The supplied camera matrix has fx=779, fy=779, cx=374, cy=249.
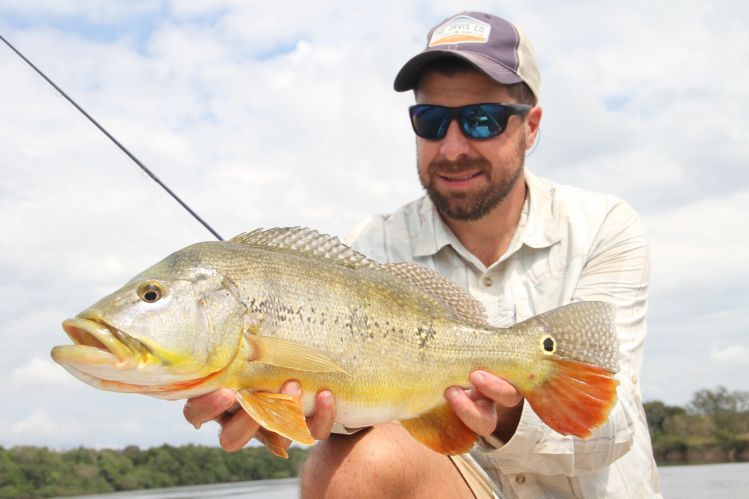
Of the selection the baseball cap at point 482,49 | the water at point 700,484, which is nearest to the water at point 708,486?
the water at point 700,484

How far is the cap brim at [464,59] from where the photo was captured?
19.6ft

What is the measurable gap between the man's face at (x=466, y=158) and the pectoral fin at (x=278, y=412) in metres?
2.94

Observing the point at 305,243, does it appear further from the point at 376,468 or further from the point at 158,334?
the point at 376,468

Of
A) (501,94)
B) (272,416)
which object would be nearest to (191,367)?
(272,416)

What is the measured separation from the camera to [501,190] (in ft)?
19.9

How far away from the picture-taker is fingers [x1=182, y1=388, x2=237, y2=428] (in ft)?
11.4

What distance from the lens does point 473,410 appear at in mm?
3922

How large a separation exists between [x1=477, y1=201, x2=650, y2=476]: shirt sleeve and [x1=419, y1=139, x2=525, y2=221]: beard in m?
0.81

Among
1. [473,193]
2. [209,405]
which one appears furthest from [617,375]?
[209,405]

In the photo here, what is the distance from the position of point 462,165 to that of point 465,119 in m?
0.36

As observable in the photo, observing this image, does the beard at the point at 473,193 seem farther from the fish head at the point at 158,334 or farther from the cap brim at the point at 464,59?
the fish head at the point at 158,334

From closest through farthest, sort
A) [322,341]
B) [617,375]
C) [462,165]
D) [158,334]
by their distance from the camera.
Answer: [158,334] → [322,341] → [617,375] → [462,165]

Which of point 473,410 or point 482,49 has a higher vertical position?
point 482,49

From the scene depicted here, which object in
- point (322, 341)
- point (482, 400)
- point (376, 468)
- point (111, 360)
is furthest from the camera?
point (376, 468)
